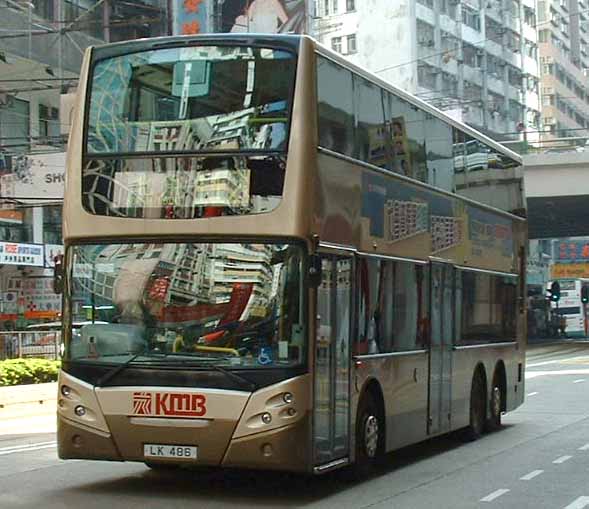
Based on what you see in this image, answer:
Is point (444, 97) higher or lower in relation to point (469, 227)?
higher

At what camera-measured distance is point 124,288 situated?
438 inches

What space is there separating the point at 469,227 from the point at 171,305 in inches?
257

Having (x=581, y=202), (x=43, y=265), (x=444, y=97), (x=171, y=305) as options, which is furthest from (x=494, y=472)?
(x=444, y=97)

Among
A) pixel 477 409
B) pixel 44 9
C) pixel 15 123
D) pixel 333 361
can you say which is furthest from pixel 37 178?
pixel 333 361

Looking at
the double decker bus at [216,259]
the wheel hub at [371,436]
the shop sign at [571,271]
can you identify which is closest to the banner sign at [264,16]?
the wheel hub at [371,436]

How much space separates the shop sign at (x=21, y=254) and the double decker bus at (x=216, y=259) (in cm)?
2584

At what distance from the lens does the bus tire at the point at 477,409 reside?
17094 millimetres

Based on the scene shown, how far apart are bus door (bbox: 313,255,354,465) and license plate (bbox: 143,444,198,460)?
3.49 feet

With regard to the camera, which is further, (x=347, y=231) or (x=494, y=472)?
(x=494, y=472)

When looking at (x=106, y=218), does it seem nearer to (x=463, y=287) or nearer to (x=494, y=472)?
(x=494, y=472)

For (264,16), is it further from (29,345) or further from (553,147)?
(29,345)

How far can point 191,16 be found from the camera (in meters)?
40.3

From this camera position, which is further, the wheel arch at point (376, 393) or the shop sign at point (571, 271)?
the shop sign at point (571, 271)

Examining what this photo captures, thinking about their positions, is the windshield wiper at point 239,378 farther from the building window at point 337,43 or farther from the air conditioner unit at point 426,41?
the building window at point 337,43
